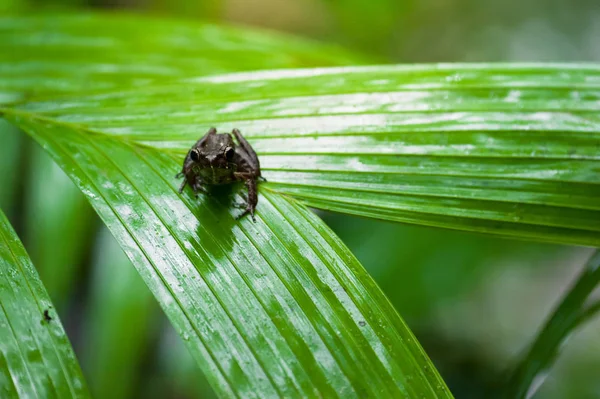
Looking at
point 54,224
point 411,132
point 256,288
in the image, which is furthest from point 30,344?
point 54,224

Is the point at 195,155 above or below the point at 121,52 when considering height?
below

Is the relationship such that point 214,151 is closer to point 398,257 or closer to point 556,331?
point 556,331

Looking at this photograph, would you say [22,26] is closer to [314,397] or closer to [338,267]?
[338,267]

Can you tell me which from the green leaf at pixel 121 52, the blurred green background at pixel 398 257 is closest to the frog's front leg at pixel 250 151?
the green leaf at pixel 121 52

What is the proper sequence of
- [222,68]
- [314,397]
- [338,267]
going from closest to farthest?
[314,397] < [338,267] < [222,68]

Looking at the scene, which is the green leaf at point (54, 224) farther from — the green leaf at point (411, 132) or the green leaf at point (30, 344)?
the green leaf at point (30, 344)

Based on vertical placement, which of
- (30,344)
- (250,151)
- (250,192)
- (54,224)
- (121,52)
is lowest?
(30,344)

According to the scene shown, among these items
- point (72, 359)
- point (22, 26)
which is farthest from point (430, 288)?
point (22, 26)

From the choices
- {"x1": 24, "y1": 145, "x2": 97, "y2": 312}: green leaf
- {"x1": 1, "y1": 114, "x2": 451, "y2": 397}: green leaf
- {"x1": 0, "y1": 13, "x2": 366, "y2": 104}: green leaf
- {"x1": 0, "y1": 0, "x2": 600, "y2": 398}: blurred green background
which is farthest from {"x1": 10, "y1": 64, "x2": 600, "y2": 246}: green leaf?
{"x1": 24, "y1": 145, "x2": 97, "y2": 312}: green leaf

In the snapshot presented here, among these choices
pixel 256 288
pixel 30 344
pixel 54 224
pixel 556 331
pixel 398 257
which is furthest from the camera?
pixel 398 257
